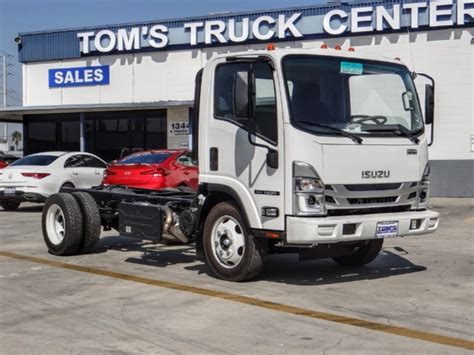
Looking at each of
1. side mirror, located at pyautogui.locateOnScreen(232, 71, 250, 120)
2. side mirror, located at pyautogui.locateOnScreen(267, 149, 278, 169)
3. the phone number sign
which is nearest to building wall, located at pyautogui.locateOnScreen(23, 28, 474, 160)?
the phone number sign

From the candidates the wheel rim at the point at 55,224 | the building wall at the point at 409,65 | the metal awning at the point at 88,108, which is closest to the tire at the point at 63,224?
the wheel rim at the point at 55,224

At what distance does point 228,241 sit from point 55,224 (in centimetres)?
361

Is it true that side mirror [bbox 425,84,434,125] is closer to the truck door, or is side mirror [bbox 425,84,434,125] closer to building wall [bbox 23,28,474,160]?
the truck door

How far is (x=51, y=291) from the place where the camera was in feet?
24.9

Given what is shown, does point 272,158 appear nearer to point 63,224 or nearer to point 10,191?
point 63,224

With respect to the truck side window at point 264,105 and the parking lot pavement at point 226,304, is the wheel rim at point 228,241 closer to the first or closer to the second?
the parking lot pavement at point 226,304

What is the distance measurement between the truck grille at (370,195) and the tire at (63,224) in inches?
165

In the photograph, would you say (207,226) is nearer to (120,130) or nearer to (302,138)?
(302,138)

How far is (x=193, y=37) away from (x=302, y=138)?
19.4 m

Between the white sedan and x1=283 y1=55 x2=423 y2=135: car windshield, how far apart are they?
10630 millimetres

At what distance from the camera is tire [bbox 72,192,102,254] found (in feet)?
31.9

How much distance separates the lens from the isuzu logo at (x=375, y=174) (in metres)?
7.33

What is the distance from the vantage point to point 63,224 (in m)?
10.0

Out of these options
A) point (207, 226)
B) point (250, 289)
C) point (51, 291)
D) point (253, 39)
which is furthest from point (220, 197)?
point (253, 39)
